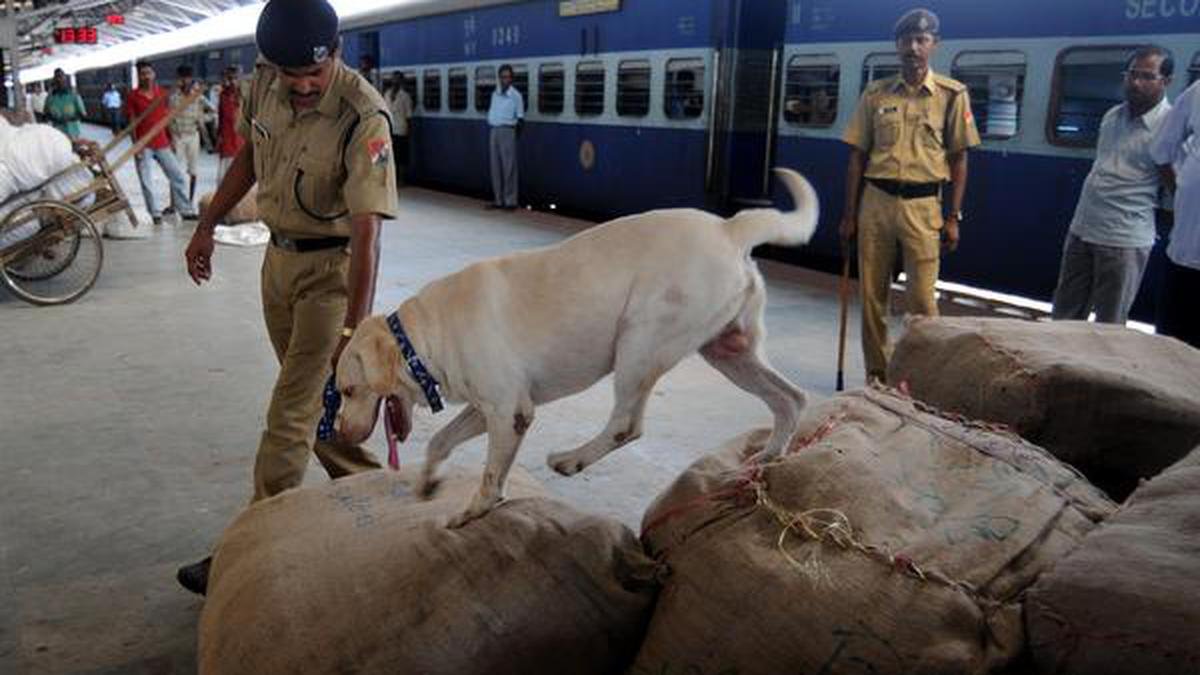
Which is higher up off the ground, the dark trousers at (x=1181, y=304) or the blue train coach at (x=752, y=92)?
the blue train coach at (x=752, y=92)

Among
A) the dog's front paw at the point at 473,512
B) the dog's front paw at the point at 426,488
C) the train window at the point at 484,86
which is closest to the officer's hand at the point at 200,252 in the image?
the dog's front paw at the point at 426,488

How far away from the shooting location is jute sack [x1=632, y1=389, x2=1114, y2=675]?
1552 millimetres

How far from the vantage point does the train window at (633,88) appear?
10172 mm

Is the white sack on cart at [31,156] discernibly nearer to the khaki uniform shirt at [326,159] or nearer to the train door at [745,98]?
the khaki uniform shirt at [326,159]

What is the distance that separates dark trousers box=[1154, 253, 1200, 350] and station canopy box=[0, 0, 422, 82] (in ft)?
37.7

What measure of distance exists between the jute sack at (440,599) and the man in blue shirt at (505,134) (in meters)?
10.7

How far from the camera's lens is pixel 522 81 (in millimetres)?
12477

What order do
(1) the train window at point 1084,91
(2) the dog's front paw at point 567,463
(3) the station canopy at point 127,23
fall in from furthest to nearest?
(3) the station canopy at point 127,23, (1) the train window at point 1084,91, (2) the dog's front paw at point 567,463

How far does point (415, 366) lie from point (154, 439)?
2.79 meters

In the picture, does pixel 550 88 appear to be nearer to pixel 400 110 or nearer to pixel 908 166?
pixel 400 110

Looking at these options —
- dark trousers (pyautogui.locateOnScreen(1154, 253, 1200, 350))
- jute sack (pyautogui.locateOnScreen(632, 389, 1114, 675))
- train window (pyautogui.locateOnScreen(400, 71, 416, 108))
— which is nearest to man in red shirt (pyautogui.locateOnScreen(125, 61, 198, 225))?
train window (pyautogui.locateOnScreen(400, 71, 416, 108))

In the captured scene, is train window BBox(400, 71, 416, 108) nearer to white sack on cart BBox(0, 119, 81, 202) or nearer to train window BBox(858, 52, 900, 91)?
white sack on cart BBox(0, 119, 81, 202)

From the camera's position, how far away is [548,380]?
2.04m

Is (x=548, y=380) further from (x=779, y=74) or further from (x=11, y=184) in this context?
(x=779, y=74)
